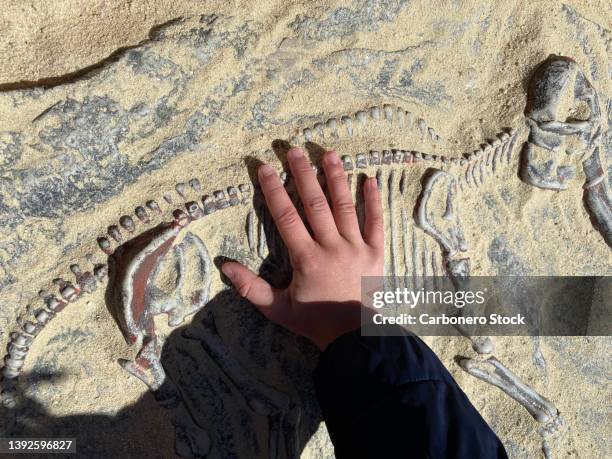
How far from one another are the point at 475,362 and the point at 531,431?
0.30 meters

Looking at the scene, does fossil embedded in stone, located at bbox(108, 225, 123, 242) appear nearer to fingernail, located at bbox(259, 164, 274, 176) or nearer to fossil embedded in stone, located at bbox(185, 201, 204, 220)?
fossil embedded in stone, located at bbox(185, 201, 204, 220)

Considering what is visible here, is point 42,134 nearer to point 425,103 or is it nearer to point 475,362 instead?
point 425,103

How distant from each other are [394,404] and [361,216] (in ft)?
1.71

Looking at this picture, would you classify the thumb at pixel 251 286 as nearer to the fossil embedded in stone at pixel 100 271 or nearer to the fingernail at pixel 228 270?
the fingernail at pixel 228 270

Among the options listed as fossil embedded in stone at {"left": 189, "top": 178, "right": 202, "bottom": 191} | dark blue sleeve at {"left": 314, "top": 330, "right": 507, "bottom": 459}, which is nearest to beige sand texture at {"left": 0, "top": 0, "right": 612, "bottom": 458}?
fossil embedded in stone at {"left": 189, "top": 178, "right": 202, "bottom": 191}

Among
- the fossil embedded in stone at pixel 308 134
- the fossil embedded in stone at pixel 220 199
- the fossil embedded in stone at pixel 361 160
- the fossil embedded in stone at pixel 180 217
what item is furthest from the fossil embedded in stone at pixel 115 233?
the fossil embedded in stone at pixel 361 160

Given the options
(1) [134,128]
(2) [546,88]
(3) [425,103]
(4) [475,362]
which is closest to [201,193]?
(1) [134,128]

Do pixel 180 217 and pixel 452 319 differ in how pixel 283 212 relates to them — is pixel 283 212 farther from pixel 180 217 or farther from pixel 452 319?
pixel 452 319

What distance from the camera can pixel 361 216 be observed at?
1.58m

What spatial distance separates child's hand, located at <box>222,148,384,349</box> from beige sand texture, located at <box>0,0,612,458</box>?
7 centimetres

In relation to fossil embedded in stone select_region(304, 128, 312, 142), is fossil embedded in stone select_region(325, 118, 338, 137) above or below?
above

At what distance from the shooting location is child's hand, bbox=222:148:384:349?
147 centimetres

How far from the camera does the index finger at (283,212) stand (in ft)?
4.77

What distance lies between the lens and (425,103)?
1.70 meters
